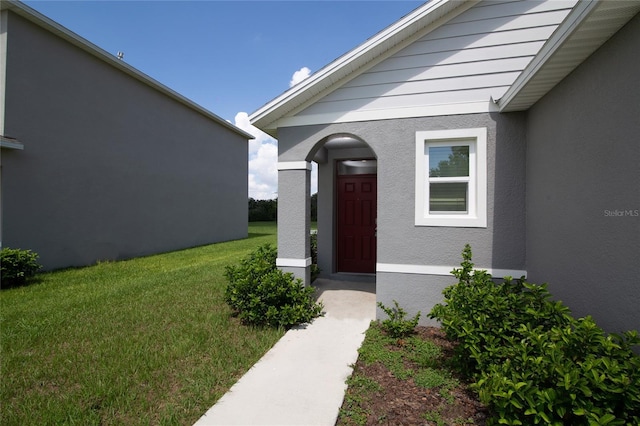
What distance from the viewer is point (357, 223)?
24.7 ft

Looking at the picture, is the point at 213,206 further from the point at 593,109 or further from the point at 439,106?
the point at 593,109

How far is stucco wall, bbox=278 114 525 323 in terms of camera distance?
439cm

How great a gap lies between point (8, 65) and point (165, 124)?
5.44 m

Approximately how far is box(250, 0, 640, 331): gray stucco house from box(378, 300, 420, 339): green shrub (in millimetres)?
234

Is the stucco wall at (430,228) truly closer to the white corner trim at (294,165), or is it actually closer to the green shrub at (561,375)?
the white corner trim at (294,165)

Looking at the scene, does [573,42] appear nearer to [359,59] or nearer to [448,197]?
[448,197]

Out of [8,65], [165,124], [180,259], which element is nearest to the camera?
[8,65]

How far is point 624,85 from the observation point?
2469 mm

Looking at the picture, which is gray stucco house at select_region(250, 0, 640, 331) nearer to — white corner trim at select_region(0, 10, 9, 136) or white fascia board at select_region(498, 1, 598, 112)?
white fascia board at select_region(498, 1, 598, 112)

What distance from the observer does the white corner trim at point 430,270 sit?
440 cm

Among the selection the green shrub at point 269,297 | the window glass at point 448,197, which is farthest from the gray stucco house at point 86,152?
the window glass at point 448,197

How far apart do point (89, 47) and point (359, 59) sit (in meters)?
9.21

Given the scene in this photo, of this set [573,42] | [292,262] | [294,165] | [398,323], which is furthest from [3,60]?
Result: [573,42]

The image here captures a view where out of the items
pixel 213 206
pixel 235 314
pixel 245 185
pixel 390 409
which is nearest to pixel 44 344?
pixel 235 314
